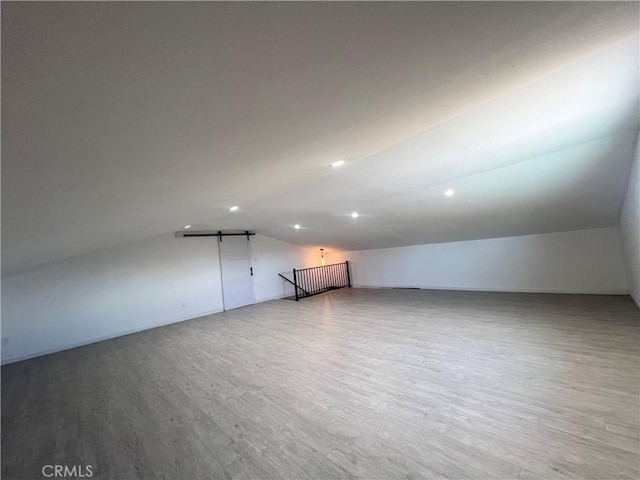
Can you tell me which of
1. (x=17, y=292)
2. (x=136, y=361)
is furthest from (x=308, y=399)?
(x=17, y=292)

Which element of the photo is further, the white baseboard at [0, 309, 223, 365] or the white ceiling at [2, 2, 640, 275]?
the white baseboard at [0, 309, 223, 365]

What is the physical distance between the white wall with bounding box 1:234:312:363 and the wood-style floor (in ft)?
2.13

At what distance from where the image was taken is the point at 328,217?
6289 mm

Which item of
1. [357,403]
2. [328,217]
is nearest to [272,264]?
[328,217]

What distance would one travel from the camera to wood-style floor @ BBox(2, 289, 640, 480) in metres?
1.90

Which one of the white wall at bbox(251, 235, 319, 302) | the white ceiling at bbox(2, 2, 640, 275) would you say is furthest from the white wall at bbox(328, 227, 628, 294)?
the white ceiling at bbox(2, 2, 640, 275)

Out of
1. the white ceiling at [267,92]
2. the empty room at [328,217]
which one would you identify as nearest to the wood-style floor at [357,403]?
the empty room at [328,217]

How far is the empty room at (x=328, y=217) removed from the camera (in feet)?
2.49

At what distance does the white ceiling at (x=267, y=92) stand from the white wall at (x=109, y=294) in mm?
4113

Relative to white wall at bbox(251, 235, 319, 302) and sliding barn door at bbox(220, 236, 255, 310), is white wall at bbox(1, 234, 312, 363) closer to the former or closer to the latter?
sliding barn door at bbox(220, 236, 255, 310)

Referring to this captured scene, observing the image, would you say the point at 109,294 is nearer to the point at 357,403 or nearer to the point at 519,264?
the point at 357,403

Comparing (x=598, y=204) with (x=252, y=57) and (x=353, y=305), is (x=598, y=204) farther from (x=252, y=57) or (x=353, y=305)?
(x=252, y=57)

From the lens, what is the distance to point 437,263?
7812mm

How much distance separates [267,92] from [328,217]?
17.4 ft
